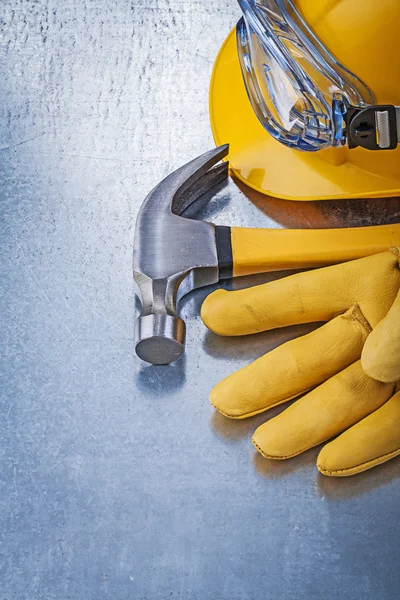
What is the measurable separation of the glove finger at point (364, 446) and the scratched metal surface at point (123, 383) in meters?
0.03

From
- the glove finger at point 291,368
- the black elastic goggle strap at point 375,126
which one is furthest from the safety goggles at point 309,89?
the glove finger at point 291,368

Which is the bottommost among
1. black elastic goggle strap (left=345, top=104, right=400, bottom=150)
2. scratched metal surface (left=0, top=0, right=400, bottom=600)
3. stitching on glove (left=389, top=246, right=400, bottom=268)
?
scratched metal surface (left=0, top=0, right=400, bottom=600)

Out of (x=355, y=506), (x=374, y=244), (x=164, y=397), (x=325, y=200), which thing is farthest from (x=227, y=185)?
(x=355, y=506)

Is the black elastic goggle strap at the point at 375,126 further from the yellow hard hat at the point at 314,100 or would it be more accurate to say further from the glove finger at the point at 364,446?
the glove finger at the point at 364,446

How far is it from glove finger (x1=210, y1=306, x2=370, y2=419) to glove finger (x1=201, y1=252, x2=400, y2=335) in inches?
1.5

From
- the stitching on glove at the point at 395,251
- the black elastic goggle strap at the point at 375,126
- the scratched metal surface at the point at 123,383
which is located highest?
the black elastic goggle strap at the point at 375,126

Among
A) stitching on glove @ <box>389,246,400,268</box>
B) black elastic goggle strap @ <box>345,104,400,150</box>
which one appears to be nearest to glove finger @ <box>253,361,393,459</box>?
stitching on glove @ <box>389,246,400,268</box>

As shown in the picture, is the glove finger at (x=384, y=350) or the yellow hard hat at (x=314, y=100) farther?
the yellow hard hat at (x=314, y=100)

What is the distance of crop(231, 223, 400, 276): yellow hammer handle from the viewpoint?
1231 millimetres

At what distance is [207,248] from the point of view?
48.4 inches

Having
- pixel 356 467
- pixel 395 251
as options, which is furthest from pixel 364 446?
pixel 395 251

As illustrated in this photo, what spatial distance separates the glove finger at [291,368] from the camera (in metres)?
1.12

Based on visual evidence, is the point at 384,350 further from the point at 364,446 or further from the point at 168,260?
the point at 168,260

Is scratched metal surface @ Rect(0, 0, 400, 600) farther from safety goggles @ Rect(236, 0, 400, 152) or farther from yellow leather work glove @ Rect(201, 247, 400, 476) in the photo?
safety goggles @ Rect(236, 0, 400, 152)
